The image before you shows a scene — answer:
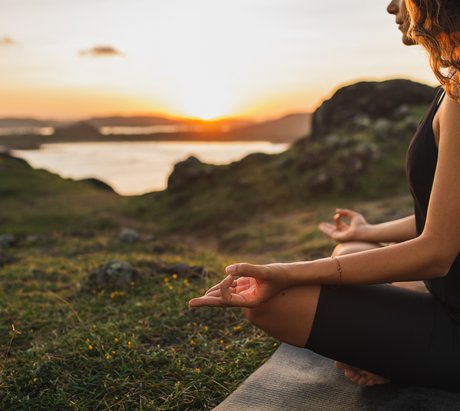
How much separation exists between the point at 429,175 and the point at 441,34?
0.66m

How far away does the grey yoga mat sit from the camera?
8.80 ft

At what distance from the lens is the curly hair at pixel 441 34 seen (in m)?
2.11

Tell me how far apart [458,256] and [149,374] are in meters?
2.17

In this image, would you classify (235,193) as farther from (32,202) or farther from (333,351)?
(333,351)

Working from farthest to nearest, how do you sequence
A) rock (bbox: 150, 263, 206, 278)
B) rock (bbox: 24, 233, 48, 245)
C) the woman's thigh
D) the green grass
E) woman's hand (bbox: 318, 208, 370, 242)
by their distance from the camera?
rock (bbox: 24, 233, 48, 245)
rock (bbox: 150, 263, 206, 278)
woman's hand (bbox: 318, 208, 370, 242)
the green grass
the woman's thigh

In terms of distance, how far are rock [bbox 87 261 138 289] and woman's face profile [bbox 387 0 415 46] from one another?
386cm

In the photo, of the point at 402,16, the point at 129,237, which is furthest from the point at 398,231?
the point at 129,237

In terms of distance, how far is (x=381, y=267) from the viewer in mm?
2297

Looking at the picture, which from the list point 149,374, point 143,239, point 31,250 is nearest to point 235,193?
point 143,239

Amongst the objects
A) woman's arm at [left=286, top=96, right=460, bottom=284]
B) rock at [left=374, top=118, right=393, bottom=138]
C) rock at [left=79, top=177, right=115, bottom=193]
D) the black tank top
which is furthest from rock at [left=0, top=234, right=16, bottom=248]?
rock at [left=79, top=177, right=115, bottom=193]

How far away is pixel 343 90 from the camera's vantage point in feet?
80.4

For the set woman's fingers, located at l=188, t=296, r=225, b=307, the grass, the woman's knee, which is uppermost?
the woman's knee

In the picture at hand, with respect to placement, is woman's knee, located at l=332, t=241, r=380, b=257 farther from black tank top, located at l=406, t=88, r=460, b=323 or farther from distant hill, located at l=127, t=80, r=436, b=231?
distant hill, located at l=127, t=80, r=436, b=231

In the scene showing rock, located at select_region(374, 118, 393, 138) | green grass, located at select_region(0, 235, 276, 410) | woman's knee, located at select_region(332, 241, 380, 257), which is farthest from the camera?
rock, located at select_region(374, 118, 393, 138)
